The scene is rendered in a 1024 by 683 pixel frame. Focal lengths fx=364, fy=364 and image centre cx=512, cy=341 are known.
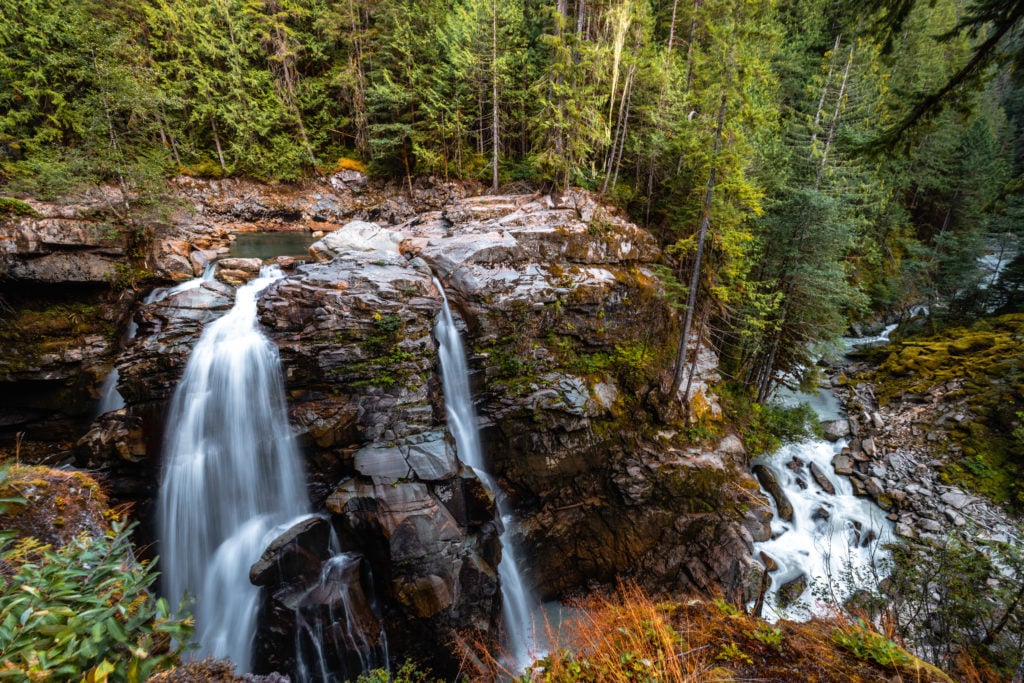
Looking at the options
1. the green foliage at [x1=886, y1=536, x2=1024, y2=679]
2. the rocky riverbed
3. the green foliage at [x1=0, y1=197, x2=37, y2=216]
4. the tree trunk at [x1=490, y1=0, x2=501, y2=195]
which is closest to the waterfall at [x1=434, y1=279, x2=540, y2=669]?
the green foliage at [x1=886, y1=536, x2=1024, y2=679]

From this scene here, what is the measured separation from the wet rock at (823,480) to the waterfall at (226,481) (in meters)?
15.2

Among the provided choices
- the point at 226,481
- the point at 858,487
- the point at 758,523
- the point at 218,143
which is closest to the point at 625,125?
the point at 758,523

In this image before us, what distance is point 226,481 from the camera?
755 centimetres

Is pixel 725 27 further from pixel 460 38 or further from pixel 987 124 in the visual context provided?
pixel 987 124

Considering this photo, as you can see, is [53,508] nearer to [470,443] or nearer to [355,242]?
[470,443]

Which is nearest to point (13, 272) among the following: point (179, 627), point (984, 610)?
point (179, 627)

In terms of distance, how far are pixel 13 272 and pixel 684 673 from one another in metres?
13.6

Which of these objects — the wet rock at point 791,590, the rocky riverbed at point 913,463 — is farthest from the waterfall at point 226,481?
the rocky riverbed at point 913,463

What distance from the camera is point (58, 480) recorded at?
4.54 metres

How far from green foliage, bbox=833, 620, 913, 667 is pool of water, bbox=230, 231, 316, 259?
1506 centimetres

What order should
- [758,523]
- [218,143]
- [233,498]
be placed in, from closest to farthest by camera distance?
[233,498] → [758,523] → [218,143]

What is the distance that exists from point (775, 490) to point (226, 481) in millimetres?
14902

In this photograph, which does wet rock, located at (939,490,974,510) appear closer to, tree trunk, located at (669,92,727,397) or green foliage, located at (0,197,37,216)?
tree trunk, located at (669,92,727,397)

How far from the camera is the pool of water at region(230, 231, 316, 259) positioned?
45.0 feet
